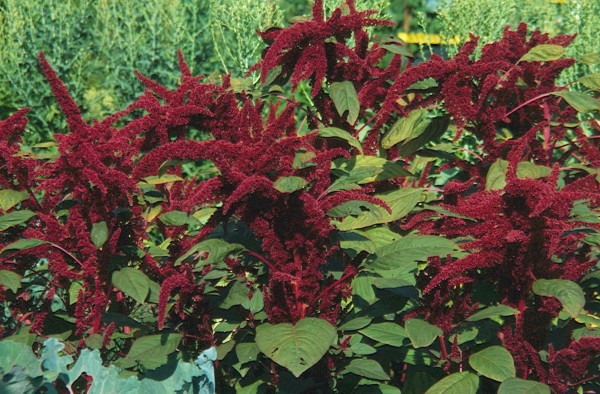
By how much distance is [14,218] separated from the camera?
241cm

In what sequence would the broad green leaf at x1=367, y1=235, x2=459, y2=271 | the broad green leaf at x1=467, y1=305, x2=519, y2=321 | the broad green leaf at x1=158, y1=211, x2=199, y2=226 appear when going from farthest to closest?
the broad green leaf at x1=158, y1=211, x2=199, y2=226 < the broad green leaf at x1=367, y1=235, x2=459, y2=271 < the broad green leaf at x1=467, y1=305, x2=519, y2=321

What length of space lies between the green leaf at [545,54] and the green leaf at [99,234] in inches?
56.4

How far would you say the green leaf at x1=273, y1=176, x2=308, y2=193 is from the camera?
2010 mm

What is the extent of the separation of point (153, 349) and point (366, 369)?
540 mm

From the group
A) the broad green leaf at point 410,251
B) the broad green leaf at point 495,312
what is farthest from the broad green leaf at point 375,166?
the broad green leaf at point 495,312

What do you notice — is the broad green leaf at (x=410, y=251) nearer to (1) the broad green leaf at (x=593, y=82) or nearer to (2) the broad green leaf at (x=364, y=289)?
(2) the broad green leaf at (x=364, y=289)

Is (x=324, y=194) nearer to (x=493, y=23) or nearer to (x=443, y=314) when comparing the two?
(x=443, y=314)

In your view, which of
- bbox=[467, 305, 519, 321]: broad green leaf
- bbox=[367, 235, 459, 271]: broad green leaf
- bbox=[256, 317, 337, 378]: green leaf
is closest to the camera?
bbox=[256, 317, 337, 378]: green leaf

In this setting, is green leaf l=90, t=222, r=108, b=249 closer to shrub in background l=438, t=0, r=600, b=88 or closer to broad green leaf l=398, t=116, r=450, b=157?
broad green leaf l=398, t=116, r=450, b=157

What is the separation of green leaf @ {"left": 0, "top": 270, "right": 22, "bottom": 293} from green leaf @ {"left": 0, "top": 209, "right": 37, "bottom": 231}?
13cm

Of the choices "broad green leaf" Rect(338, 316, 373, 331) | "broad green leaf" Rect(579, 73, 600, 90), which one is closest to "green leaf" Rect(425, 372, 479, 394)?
"broad green leaf" Rect(338, 316, 373, 331)

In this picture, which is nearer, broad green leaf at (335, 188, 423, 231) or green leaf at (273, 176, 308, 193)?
green leaf at (273, 176, 308, 193)

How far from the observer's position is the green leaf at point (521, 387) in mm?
2082

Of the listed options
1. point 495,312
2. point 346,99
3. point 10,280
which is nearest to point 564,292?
point 495,312
